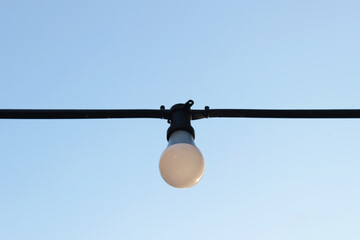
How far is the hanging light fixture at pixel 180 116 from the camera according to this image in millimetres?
2658

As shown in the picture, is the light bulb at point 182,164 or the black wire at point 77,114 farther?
the black wire at point 77,114

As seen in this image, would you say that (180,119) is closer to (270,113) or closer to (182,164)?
(182,164)

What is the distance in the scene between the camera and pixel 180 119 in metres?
2.95

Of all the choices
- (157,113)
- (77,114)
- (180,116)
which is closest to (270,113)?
(180,116)

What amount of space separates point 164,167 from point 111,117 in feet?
1.96

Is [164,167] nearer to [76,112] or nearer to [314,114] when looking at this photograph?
[76,112]

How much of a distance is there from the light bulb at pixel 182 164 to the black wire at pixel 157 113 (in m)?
0.44

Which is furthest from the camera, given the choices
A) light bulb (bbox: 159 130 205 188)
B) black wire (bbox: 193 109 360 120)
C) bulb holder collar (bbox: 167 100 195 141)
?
black wire (bbox: 193 109 360 120)

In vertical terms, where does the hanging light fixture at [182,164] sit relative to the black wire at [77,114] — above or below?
below

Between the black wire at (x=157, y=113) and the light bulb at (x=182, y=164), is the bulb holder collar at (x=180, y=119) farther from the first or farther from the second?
the light bulb at (x=182, y=164)

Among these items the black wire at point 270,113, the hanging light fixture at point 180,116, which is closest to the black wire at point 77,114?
the hanging light fixture at point 180,116

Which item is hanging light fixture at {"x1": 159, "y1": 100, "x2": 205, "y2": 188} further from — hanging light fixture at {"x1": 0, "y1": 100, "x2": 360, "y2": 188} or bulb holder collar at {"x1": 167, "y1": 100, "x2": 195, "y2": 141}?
bulb holder collar at {"x1": 167, "y1": 100, "x2": 195, "y2": 141}

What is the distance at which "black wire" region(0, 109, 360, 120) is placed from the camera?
9.59ft

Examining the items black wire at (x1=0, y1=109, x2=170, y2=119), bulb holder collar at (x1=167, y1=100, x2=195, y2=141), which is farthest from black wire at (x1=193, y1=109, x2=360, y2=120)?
black wire at (x1=0, y1=109, x2=170, y2=119)
